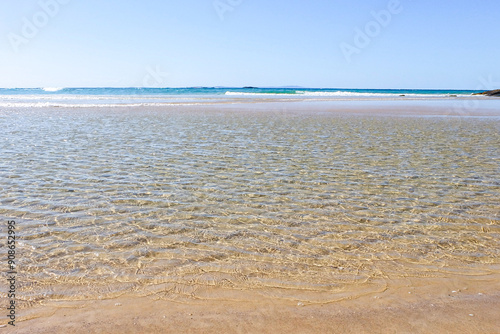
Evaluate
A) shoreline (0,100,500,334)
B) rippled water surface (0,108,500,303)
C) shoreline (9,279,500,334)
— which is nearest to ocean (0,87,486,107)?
rippled water surface (0,108,500,303)

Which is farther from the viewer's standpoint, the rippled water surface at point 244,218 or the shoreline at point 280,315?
the rippled water surface at point 244,218

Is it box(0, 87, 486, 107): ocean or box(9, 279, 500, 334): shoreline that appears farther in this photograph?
box(0, 87, 486, 107): ocean

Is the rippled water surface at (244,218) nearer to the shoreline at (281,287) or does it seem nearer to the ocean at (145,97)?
the shoreline at (281,287)

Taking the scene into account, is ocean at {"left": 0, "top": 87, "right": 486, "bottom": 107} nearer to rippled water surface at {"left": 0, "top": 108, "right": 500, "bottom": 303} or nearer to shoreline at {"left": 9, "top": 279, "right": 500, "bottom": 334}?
rippled water surface at {"left": 0, "top": 108, "right": 500, "bottom": 303}

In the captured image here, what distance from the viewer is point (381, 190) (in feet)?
26.7

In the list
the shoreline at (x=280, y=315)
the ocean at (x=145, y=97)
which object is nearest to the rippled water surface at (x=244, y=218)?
the shoreline at (x=280, y=315)

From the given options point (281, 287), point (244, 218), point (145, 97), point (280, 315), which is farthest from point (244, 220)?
point (145, 97)

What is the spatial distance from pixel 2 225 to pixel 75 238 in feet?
4.51

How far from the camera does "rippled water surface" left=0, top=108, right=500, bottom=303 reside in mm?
4695

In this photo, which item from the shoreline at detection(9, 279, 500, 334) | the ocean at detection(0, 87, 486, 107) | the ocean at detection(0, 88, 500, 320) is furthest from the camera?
the ocean at detection(0, 87, 486, 107)

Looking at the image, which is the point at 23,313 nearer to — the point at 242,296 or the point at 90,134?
the point at 242,296

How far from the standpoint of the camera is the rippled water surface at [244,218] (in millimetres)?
4695

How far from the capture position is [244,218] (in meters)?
6.49

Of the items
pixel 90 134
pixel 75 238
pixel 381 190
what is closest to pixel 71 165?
pixel 75 238
